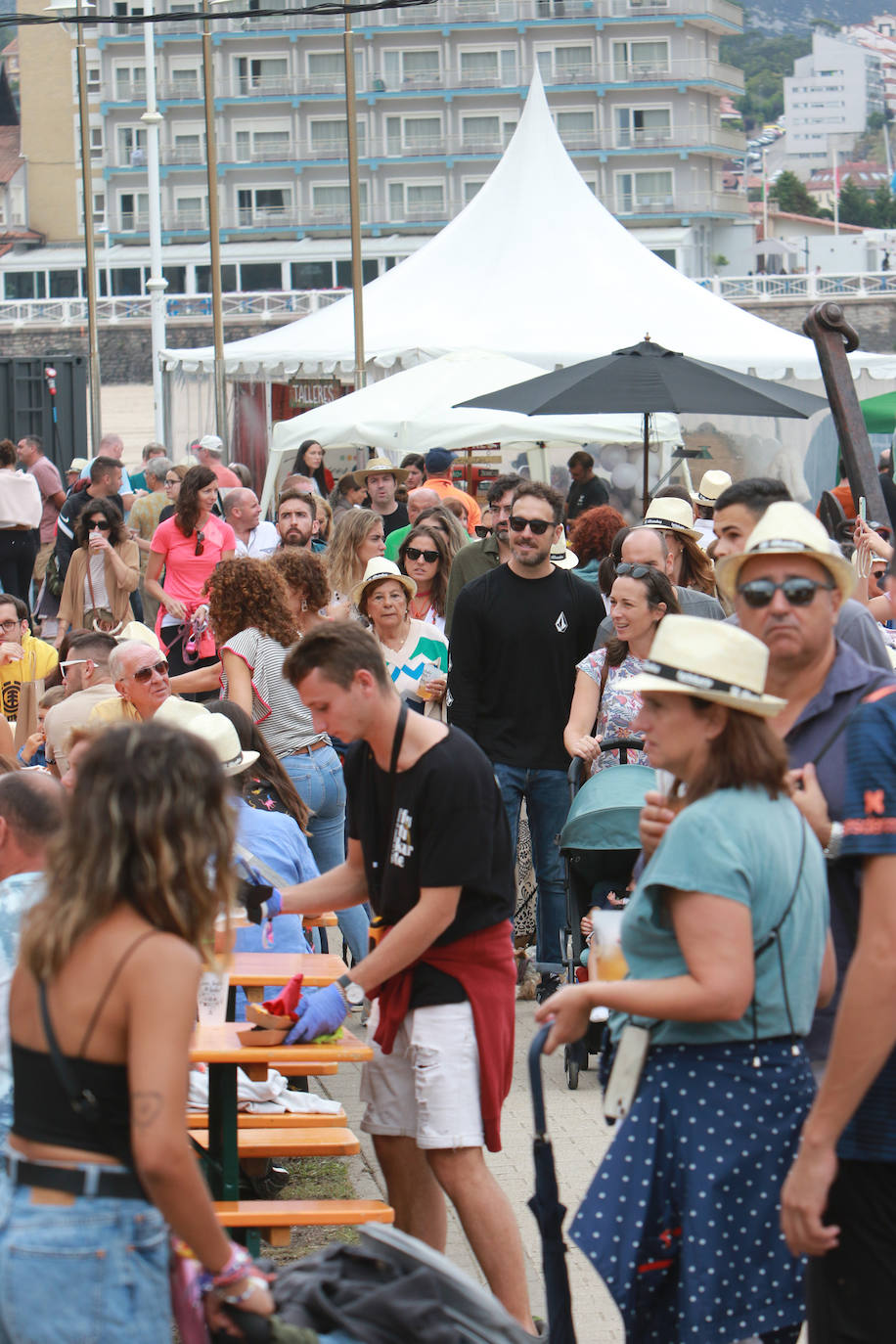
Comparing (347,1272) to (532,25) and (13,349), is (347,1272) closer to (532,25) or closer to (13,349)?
(13,349)

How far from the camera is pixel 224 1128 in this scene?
4.03 metres

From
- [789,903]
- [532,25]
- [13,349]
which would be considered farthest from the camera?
[532,25]

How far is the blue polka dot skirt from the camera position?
2.83 m

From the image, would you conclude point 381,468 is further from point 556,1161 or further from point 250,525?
point 556,1161

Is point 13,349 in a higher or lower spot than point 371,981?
higher

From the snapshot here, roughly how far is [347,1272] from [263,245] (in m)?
82.0

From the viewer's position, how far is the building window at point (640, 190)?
80.2 meters

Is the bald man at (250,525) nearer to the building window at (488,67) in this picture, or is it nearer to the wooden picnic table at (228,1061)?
the wooden picnic table at (228,1061)

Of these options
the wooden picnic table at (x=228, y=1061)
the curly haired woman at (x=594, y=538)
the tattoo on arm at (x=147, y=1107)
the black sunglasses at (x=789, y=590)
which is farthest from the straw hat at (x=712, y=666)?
the curly haired woman at (x=594, y=538)

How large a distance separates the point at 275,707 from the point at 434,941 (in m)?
2.98

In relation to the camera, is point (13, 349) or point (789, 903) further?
point (13, 349)

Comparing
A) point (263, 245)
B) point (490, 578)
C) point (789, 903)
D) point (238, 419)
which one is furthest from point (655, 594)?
point (263, 245)

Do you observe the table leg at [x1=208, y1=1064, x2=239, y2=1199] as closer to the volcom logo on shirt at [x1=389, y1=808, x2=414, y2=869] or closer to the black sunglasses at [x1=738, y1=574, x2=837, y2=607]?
the volcom logo on shirt at [x1=389, y1=808, x2=414, y2=869]

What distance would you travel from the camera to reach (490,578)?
276 inches
